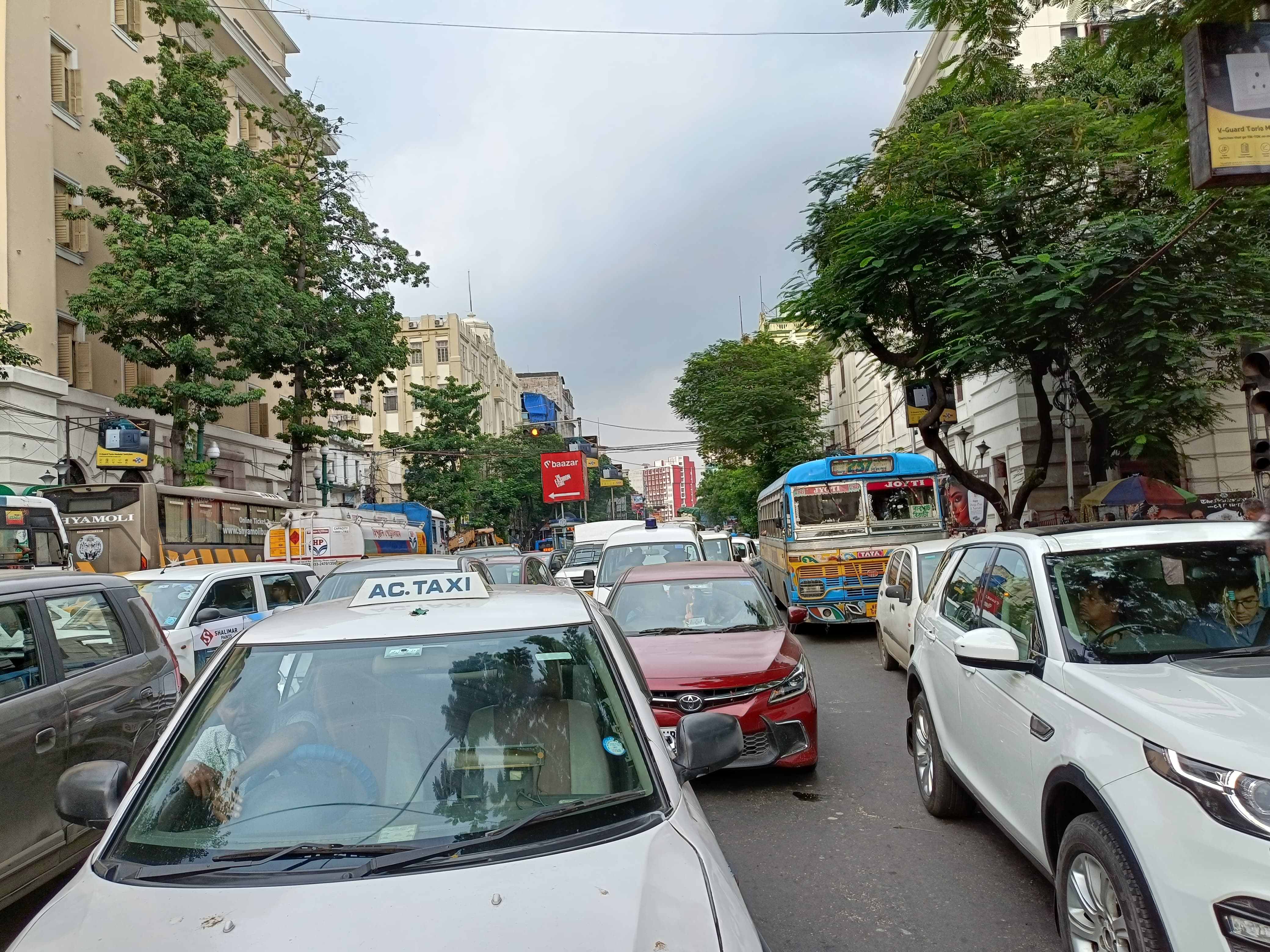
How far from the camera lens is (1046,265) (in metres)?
12.6

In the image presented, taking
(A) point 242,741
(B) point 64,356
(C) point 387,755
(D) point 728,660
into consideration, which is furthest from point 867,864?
(B) point 64,356

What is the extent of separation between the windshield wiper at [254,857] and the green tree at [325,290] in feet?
88.5

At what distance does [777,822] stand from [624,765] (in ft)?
10.5

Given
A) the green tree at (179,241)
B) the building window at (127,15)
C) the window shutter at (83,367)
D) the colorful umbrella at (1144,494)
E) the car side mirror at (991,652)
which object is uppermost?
the building window at (127,15)

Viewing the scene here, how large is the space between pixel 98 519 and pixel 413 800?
18.3 m

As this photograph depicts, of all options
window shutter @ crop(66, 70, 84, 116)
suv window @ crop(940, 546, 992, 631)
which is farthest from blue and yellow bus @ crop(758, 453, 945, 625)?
window shutter @ crop(66, 70, 84, 116)

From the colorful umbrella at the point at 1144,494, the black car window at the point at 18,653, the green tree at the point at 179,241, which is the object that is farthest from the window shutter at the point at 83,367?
the colorful umbrella at the point at 1144,494

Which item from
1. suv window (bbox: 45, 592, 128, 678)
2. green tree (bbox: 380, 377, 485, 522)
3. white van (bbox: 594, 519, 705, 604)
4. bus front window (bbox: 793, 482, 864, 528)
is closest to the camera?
suv window (bbox: 45, 592, 128, 678)

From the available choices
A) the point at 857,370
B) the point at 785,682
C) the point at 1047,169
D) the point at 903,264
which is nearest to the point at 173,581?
the point at 785,682

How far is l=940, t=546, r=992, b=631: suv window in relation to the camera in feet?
16.5

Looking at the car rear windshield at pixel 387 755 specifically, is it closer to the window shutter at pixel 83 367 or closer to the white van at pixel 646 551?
the white van at pixel 646 551

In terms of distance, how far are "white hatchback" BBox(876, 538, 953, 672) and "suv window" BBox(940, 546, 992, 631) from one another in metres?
3.70

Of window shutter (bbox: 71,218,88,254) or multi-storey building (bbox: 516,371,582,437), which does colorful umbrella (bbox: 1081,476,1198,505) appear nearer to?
window shutter (bbox: 71,218,88,254)

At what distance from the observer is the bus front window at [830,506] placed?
50.1 ft
